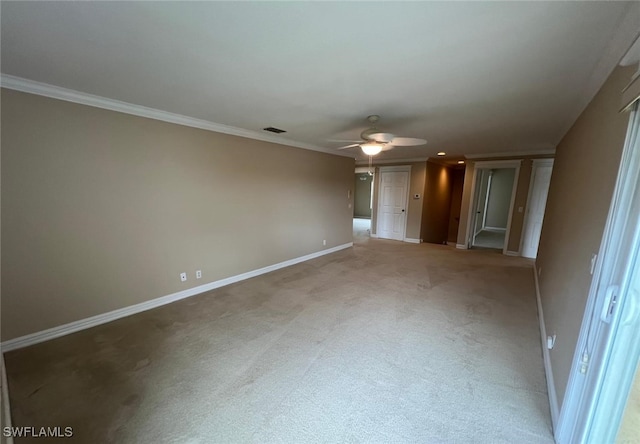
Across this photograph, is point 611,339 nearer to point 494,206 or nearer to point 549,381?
point 549,381

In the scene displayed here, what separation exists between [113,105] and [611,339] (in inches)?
166

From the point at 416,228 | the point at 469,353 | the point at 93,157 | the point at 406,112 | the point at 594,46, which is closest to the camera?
the point at 594,46

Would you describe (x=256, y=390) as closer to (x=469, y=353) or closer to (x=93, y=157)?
(x=469, y=353)

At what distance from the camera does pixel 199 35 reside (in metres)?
1.47

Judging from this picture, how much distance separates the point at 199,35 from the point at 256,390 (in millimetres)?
2429

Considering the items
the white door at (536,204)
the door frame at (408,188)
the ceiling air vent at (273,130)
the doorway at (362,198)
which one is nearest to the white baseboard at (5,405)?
the ceiling air vent at (273,130)

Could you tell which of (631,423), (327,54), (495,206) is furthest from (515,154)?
(327,54)

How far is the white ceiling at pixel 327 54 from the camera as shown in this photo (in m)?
1.26

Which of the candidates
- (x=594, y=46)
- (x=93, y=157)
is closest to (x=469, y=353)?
(x=594, y=46)

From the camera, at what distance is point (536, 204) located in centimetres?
532

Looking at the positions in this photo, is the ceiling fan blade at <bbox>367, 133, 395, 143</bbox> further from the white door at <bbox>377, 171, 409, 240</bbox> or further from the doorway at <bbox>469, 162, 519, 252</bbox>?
the doorway at <bbox>469, 162, 519, 252</bbox>

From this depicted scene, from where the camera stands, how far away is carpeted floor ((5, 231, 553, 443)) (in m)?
1.55

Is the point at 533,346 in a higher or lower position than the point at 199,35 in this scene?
lower

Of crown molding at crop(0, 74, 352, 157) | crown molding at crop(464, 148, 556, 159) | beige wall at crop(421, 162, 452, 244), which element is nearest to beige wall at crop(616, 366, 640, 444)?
crown molding at crop(0, 74, 352, 157)
